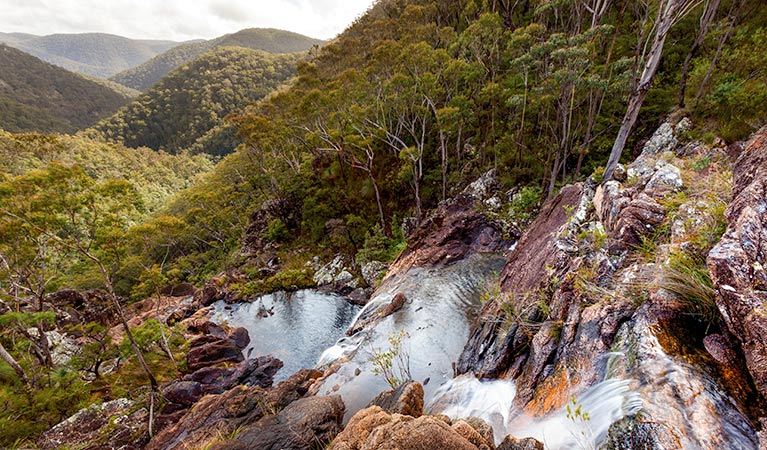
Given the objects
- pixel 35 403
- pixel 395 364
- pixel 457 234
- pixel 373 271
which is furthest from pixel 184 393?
pixel 457 234

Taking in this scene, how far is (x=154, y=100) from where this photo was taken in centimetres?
12194

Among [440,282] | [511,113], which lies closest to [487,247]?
[440,282]

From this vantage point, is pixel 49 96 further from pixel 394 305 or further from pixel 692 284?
pixel 692 284

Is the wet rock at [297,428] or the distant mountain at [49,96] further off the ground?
the distant mountain at [49,96]

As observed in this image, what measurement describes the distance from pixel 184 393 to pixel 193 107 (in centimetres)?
13346

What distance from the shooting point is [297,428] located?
7168 mm

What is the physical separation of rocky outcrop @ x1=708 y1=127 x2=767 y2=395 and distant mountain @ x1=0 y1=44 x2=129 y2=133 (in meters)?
150

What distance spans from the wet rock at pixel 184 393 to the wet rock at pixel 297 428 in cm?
620

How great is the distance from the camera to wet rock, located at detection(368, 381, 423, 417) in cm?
648

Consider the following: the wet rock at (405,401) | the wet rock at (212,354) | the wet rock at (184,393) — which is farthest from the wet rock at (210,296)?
the wet rock at (405,401)

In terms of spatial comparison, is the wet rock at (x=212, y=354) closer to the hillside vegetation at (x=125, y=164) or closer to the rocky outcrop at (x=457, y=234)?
the rocky outcrop at (x=457, y=234)

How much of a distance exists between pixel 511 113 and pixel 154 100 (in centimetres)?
14446

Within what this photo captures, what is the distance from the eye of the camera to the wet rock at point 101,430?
9734 millimetres

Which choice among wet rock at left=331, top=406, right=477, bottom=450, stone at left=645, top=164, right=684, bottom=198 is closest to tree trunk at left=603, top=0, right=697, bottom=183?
stone at left=645, top=164, right=684, bottom=198
